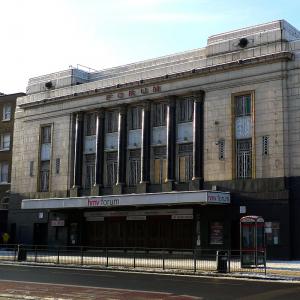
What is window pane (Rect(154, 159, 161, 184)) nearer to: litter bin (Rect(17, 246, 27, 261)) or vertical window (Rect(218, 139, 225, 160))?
vertical window (Rect(218, 139, 225, 160))

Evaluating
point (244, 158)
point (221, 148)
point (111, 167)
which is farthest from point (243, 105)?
point (111, 167)

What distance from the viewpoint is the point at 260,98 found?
35969mm

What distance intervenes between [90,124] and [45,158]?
5.65m

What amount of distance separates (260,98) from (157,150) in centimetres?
891

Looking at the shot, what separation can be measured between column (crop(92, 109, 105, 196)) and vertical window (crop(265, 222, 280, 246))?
14.3 m

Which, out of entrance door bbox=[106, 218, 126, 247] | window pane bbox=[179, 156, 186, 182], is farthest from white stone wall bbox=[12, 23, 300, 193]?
entrance door bbox=[106, 218, 126, 247]

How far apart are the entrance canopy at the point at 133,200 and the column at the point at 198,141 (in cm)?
196

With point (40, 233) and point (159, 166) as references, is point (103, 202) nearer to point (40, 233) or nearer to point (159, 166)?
point (159, 166)

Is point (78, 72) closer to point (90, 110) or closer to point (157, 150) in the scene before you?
point (90, 110)

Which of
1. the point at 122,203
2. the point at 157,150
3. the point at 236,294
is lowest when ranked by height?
the point at 236,294

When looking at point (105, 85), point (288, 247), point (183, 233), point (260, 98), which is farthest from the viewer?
point (105, 85)

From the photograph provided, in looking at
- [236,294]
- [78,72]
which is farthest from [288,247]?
[78,72]

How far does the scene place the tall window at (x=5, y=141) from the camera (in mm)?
53825

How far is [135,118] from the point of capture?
42.8 metres
